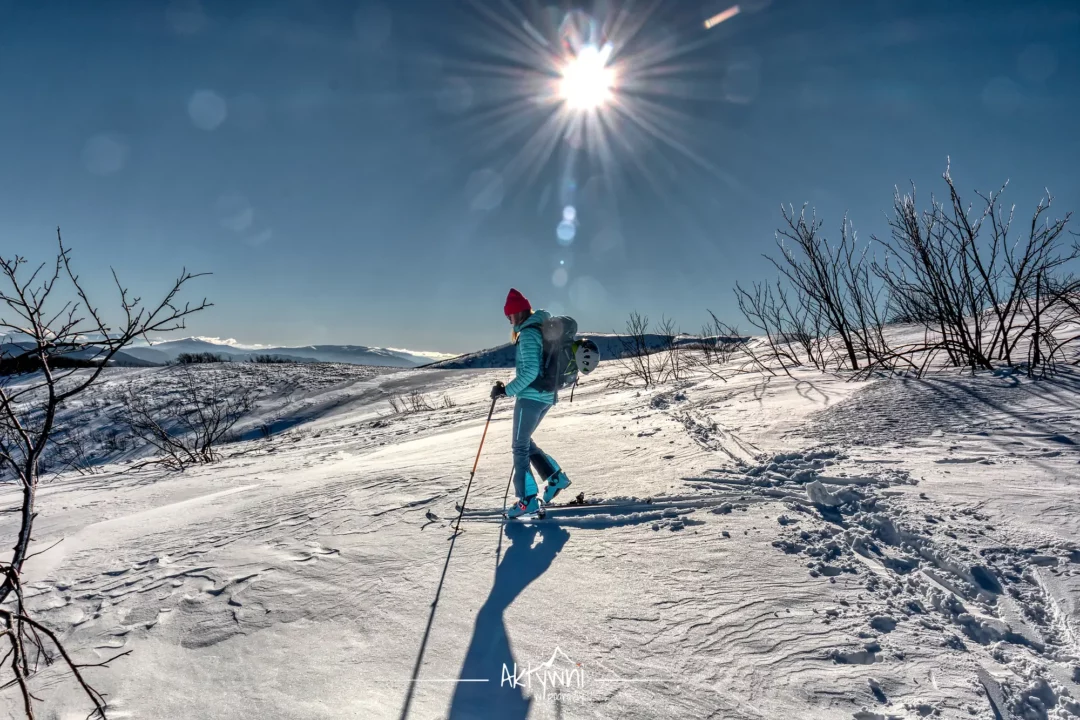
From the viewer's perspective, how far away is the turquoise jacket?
346 centimetres

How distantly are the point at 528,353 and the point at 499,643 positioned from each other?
75.9 inches

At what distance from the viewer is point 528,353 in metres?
3.46

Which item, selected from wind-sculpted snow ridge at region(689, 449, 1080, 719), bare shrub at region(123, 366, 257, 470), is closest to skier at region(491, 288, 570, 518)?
wind-sculpted snow ridge at region(689, 449, 1080, 719)

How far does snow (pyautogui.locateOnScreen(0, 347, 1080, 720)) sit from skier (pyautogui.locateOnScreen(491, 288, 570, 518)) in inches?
9.6

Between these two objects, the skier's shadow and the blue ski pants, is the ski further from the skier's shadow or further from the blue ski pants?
the skier's shadow

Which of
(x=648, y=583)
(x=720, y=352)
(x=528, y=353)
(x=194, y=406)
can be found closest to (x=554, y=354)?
(x=528, y=353)

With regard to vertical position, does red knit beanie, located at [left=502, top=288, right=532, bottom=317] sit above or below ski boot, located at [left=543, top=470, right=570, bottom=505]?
above

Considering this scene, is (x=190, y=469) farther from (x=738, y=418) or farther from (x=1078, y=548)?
(x=1078, y=548)

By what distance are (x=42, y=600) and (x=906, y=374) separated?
7.75 m

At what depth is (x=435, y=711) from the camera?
169 cm

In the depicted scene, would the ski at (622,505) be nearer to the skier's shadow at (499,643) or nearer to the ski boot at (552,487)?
the ski boot at (552,487)

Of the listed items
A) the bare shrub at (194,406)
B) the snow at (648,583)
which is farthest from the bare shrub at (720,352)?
the bare shrub at (194,406)

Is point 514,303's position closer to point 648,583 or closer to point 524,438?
point 524,438

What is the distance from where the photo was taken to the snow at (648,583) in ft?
5.62
